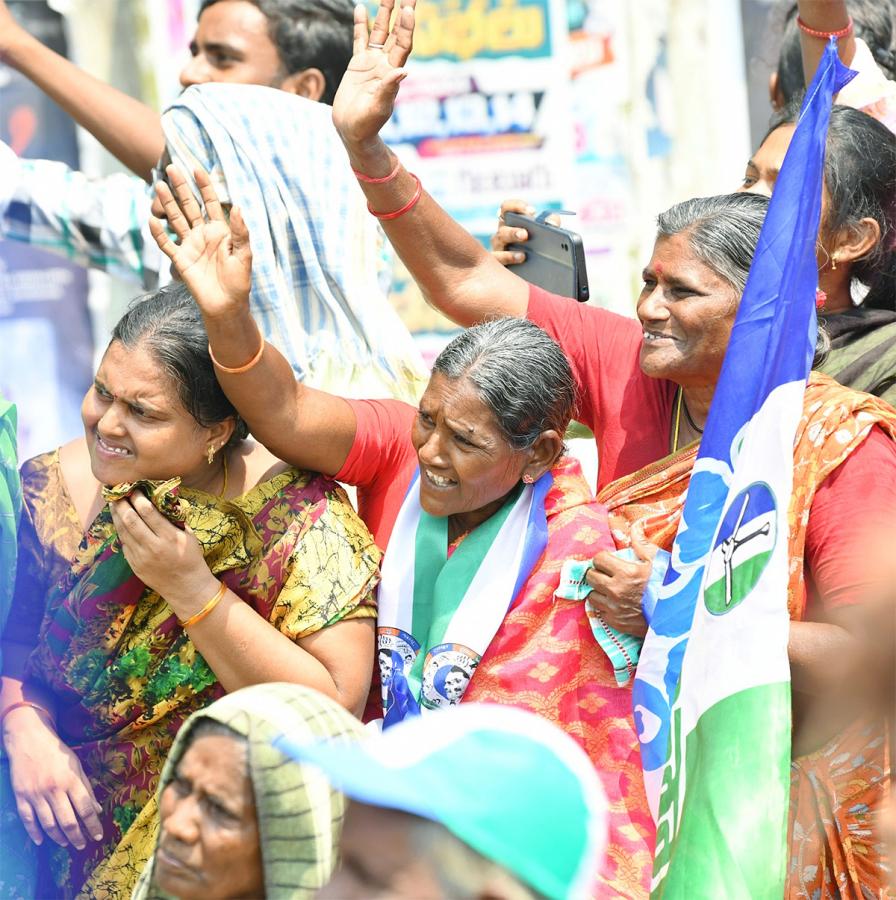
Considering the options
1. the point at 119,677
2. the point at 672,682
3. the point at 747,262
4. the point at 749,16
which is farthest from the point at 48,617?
the point at 749,16

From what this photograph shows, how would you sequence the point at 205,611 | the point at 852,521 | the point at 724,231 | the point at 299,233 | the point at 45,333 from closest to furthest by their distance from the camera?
1. the point at 852,521
2. the point at 205,611
3. the point at 724,231
4. the point at 299,233
5. the point at 45,333

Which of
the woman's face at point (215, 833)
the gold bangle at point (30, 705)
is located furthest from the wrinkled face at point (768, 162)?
the woman's face at point (215, 833)

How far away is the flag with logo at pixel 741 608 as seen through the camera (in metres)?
2.44

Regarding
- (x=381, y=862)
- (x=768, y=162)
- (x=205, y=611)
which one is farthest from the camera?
(x=768, y=162)

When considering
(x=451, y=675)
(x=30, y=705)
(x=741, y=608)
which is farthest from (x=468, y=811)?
(x=30, y=705)

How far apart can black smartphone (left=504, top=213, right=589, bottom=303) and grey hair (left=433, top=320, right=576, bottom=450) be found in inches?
17.3

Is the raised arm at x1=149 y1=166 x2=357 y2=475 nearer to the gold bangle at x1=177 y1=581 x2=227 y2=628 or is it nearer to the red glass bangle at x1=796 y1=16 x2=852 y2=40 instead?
the gold bangle at x1=177 y1=581 x2=227 y2=628

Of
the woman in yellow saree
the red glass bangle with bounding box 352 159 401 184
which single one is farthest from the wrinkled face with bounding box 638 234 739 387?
the woman in yellow saree

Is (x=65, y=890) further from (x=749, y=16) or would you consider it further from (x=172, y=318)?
(x=749, y=16)

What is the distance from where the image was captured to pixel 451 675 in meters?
2.83

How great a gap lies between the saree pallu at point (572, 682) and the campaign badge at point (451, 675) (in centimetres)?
3

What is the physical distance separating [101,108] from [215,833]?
8.31 ft

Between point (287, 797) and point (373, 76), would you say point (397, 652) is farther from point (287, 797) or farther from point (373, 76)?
point (373, 76)

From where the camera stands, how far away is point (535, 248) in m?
3.50
